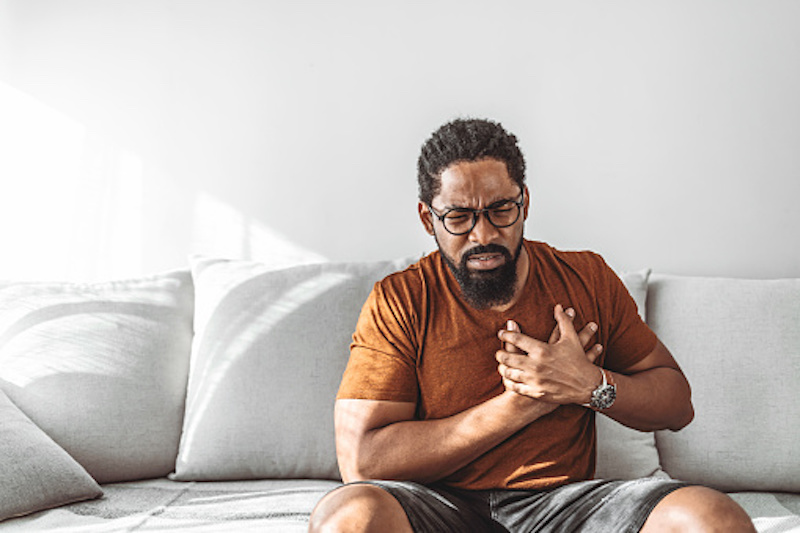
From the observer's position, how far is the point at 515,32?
242 centimetres

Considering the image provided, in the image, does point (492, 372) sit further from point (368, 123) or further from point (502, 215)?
point (368, 123)

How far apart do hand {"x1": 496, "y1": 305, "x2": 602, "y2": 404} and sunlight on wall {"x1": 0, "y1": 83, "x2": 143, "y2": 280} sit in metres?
1.55

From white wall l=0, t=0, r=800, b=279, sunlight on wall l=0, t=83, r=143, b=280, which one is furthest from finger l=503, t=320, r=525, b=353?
sunlight on wall l=0, t=83, r=143, b=280

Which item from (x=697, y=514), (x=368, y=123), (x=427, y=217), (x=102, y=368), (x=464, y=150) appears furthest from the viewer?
(x=368, y=123)

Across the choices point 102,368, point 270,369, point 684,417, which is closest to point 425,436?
point 684,417

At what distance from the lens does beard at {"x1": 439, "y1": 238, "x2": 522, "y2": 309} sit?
149 cm

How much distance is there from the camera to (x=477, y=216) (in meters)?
1.50

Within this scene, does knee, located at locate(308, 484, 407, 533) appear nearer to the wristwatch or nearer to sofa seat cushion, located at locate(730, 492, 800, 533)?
the wristwatch

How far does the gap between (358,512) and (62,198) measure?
186 cm

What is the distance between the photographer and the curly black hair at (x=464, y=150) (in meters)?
1.54

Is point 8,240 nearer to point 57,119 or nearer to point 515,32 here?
point 57,119

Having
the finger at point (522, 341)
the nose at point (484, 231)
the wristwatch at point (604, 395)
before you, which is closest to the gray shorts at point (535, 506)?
the wristwatch at point (604, 395)

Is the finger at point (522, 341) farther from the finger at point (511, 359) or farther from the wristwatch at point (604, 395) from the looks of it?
the wristwatch at point (604, 395)

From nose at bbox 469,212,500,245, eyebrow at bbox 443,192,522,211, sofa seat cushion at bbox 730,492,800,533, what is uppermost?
eyebrow at bbox 443,192,522,211
